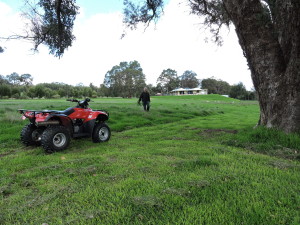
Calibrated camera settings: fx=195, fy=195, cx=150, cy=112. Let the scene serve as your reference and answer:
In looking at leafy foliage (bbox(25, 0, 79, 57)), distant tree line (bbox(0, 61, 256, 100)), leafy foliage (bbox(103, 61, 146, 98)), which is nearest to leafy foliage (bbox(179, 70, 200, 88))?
distant tree line (bbox(0, 61, 256, 100))

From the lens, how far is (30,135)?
5.49 metres

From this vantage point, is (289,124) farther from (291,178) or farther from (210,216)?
(210,216)

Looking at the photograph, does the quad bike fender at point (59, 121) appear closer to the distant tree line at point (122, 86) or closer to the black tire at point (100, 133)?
the black tire at point (100, 133)

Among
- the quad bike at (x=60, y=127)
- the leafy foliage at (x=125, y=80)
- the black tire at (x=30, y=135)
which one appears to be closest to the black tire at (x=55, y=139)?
the quad bike at (x=60, y=127)

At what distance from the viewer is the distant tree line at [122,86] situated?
6562 cm

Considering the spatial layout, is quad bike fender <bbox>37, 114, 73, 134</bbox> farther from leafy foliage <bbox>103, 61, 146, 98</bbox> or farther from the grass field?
leafy foliage <bbox>103, 61, 146, 98</bbox>

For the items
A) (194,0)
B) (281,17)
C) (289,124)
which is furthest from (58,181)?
(194,0)

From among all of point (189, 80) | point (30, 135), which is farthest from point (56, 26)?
point (189, 80)

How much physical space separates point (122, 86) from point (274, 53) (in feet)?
280

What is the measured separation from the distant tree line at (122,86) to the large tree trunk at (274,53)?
59.9m

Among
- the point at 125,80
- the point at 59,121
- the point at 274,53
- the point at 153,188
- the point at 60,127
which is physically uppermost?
the point at 125,80

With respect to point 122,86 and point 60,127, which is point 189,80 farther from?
point 60,127

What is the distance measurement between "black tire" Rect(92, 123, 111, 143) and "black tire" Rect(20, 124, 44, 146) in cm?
150

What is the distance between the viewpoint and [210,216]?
2.02 m
